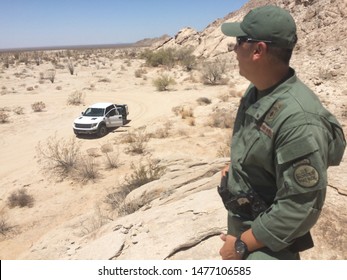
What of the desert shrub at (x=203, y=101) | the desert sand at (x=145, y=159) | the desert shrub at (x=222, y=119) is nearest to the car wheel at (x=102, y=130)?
the desert sand at (x=145, y=159)

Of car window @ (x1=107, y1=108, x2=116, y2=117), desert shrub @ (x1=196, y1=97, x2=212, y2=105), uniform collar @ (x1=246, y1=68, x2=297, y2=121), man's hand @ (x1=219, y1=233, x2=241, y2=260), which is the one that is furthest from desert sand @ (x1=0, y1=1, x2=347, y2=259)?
uniform collar @ (x1=246, y1=68, x2=297, y2=121)

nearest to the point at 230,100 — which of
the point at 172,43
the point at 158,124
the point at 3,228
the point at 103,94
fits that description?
the point at 158,124

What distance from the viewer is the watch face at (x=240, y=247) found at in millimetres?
1978

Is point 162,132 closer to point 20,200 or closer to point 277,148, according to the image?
point 20,200

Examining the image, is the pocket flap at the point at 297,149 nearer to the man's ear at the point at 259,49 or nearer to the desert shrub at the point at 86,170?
the man's ear at the point at 259,49

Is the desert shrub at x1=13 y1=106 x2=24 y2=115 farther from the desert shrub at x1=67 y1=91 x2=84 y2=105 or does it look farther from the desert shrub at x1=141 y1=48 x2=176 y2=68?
the desert shrub at x1=141 y1=48 x2=176 y2=68

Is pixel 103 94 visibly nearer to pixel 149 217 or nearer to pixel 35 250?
pixel 35 250

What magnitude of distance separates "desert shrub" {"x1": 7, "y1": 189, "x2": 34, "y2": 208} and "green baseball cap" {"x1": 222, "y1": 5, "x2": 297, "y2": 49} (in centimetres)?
834

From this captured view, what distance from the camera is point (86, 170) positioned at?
9969 mm

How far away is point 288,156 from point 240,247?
25.7 inches

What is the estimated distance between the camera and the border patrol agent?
5.51 feet

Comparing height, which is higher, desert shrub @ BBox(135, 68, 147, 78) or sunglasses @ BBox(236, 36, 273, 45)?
sunglasses @ BBox(236, 36, 273, 45)

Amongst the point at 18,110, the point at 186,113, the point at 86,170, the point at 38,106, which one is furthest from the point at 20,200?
the point at 38,106

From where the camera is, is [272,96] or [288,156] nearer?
[288,156]
